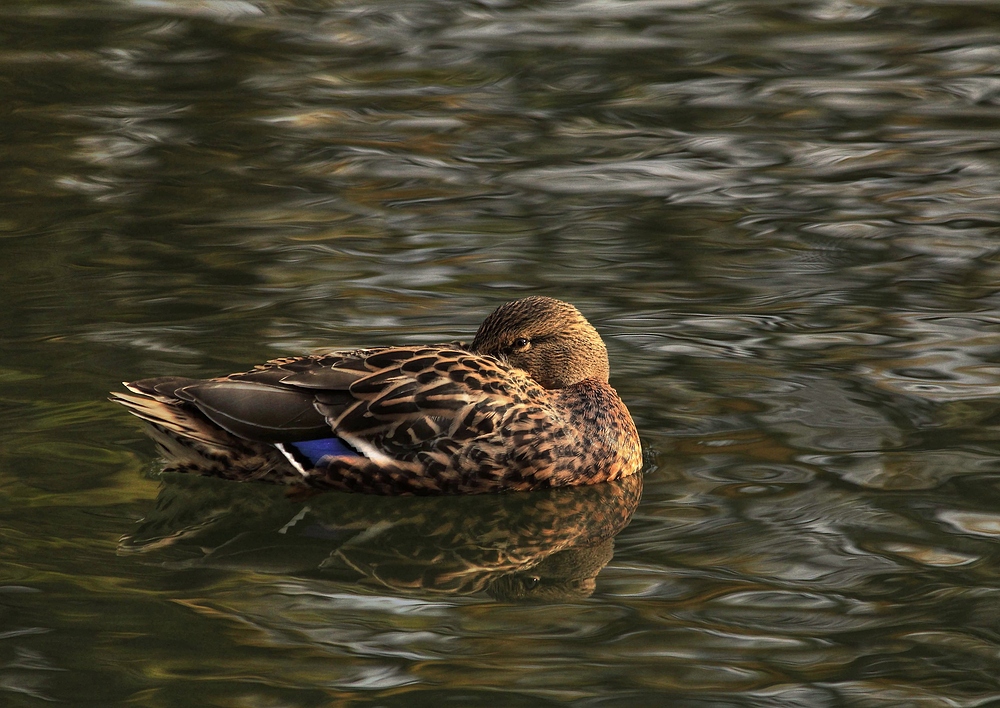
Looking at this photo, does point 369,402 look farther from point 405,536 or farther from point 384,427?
point 405,536

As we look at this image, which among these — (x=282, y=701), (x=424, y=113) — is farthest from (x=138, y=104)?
(x=282, y=701)

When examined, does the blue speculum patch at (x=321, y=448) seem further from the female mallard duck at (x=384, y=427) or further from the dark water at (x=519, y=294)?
the dark water at (x=519, y=294)

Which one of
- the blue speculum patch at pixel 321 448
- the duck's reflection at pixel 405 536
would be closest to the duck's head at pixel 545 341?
the duck's reflection at pixel 405 536

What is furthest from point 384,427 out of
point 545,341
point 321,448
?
point 545,341

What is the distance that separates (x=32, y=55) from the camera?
14156 mm

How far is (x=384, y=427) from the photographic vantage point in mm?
7023

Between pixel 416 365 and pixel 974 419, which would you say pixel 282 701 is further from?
pixel 974 419

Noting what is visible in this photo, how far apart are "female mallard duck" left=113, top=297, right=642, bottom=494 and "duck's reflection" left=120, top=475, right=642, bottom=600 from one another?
0.33ft

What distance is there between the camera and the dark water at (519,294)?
18.0ft

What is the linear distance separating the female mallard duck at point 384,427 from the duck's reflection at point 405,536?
101 millimetres

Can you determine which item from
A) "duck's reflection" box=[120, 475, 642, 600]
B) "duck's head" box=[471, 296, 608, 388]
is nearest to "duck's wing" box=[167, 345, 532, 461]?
"duck's reflection" box=[120, 475, 642, 600]

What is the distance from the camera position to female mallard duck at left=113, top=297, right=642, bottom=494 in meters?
6.99

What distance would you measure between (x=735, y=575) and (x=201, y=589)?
2.11m

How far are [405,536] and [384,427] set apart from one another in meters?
0.62
